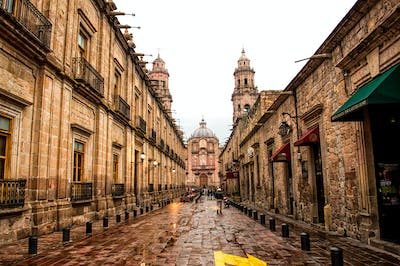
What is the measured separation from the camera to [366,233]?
8242 millimetres

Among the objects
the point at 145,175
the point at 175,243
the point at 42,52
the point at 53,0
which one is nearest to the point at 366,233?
the point at 175,243

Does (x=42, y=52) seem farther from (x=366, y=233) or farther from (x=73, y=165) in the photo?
(x=366, y=233)

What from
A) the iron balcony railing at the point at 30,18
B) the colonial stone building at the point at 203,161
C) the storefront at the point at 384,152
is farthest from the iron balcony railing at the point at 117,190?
the colonial stone building at the point at 203,161

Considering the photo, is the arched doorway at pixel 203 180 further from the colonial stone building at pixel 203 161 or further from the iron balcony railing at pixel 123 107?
the iron balcony railing at pixel 123 107

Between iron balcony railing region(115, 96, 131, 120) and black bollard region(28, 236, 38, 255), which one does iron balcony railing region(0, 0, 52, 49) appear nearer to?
black bollard region(28, 236, 38, 255)

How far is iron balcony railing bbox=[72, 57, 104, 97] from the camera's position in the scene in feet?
41.6

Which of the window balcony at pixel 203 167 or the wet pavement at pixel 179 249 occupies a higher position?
the window balcony at pixel 203 167

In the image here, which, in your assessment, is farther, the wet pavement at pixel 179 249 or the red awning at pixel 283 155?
the red awning at pixel 283 155

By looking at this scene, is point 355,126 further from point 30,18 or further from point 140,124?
point 140,124

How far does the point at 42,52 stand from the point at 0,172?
390 centimetres

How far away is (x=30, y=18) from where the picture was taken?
9445 millimetres

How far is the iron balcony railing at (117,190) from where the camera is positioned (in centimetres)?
1682

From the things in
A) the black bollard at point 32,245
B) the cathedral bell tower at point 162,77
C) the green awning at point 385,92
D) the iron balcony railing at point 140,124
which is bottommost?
the black bollard at point 32,245

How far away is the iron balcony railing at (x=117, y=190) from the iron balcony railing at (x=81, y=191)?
2.82 meters
